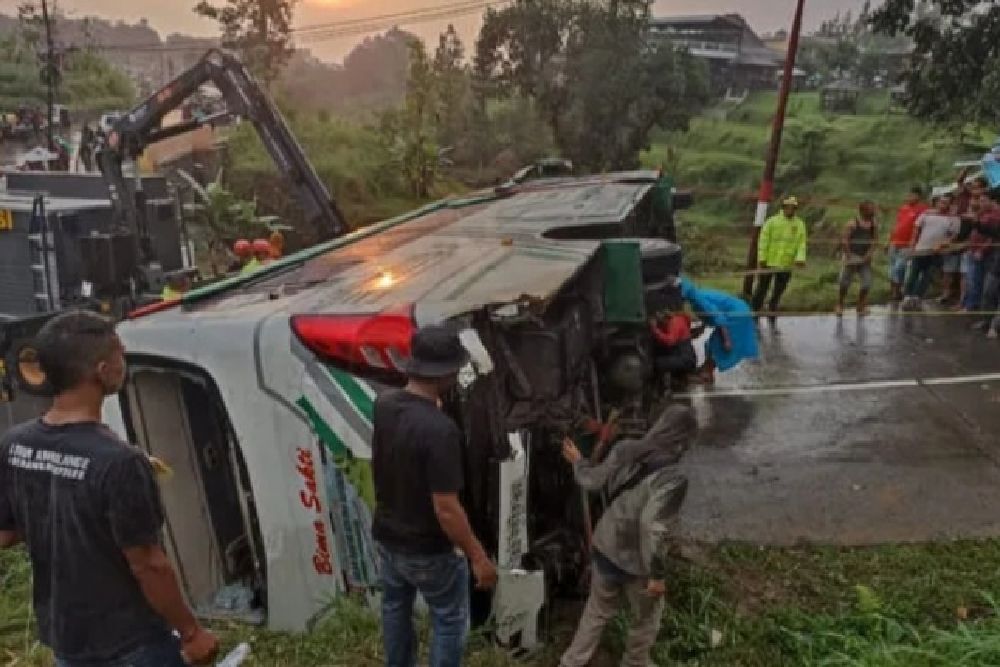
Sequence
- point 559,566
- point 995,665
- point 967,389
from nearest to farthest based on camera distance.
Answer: point 995,665
point 559,566
point 967,389

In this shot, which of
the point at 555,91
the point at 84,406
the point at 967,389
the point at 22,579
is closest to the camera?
the point at 84,406

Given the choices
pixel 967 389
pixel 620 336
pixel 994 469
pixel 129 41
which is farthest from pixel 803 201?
pixel 129 41

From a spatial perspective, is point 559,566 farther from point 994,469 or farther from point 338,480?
point 994,469

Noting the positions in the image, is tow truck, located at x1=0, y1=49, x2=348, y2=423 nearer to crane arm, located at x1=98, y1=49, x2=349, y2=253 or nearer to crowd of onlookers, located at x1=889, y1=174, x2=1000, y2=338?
crane arm, located at x1=98, y1=49, x2=349, y2=253

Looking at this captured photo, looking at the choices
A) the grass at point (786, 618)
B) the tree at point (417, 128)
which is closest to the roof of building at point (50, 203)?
the grass at point (786, 618)

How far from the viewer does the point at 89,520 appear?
2449 millimetres

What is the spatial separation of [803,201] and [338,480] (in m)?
20.6

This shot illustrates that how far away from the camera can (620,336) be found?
518 cm

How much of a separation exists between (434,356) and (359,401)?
63 centimetres

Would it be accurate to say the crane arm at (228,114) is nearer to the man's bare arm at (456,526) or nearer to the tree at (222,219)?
the man's bare arm at (456,526)

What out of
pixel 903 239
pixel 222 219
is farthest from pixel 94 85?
pixel 903 239

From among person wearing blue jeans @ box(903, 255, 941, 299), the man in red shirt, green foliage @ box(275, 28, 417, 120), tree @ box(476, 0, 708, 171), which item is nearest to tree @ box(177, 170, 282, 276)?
tree @ box(476, 0, 708, 171)

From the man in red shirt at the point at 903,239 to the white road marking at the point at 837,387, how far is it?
9.42 ft

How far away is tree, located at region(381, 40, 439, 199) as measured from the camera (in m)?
22.7
